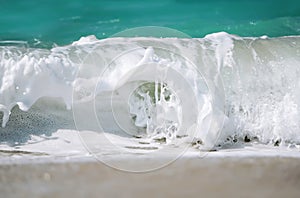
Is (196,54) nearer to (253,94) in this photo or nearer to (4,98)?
(253,94)

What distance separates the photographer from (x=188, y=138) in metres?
2.64

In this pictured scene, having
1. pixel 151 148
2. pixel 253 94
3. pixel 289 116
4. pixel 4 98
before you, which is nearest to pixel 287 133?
pixel 289 116

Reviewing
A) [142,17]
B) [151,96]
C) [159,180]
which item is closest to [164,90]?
[151,96]

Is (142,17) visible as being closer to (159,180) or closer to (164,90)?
(164,90)

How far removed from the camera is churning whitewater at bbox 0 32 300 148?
8.81ft

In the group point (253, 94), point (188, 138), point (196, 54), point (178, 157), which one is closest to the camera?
point (178, 157)

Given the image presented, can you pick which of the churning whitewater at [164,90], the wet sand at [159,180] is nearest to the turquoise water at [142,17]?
the churning whitewater at [164,90]

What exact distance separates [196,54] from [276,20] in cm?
269

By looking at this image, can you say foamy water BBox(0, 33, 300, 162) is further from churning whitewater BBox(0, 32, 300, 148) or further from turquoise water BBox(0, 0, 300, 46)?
turquoise water BBox(0, 0, 300, 46)

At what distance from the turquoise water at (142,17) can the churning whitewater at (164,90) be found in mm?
2014

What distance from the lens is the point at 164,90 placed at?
2824 millimetres

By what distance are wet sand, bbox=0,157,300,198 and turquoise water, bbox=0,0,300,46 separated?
288 centimetres

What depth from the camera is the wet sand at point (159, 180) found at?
2062mm

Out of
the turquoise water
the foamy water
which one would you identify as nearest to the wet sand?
the foamy water
